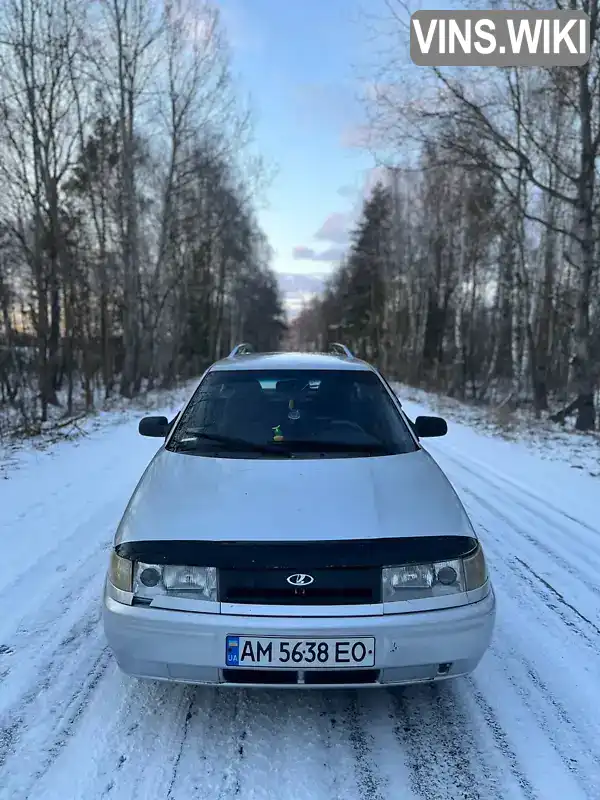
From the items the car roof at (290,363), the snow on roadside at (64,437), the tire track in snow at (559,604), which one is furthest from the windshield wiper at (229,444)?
the snow on roadside at (64,437)

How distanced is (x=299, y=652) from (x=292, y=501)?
712mm

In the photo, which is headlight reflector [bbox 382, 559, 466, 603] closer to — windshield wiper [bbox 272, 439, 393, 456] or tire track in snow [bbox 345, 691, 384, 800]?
tire track in snow [bbox 345, 691, 384, 800]

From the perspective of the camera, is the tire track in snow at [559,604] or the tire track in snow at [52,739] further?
the tire track in snow at [559,604]

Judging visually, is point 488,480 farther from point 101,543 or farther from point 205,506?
point 205,506

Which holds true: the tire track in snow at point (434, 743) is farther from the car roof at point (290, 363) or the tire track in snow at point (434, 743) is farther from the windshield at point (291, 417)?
the car roof at point (290, 363)

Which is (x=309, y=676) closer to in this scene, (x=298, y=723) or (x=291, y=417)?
(x=298, y=723)

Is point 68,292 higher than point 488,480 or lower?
higher

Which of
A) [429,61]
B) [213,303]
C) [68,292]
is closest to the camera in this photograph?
[429,61]

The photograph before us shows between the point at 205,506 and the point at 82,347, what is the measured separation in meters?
17.4

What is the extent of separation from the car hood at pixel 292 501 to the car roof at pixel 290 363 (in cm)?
121

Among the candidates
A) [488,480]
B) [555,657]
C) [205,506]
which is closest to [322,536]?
[205,506]

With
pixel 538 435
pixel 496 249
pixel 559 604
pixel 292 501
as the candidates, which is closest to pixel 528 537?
pixel 559 604

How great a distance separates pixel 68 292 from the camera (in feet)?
60.4

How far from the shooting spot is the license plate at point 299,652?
2566mm
